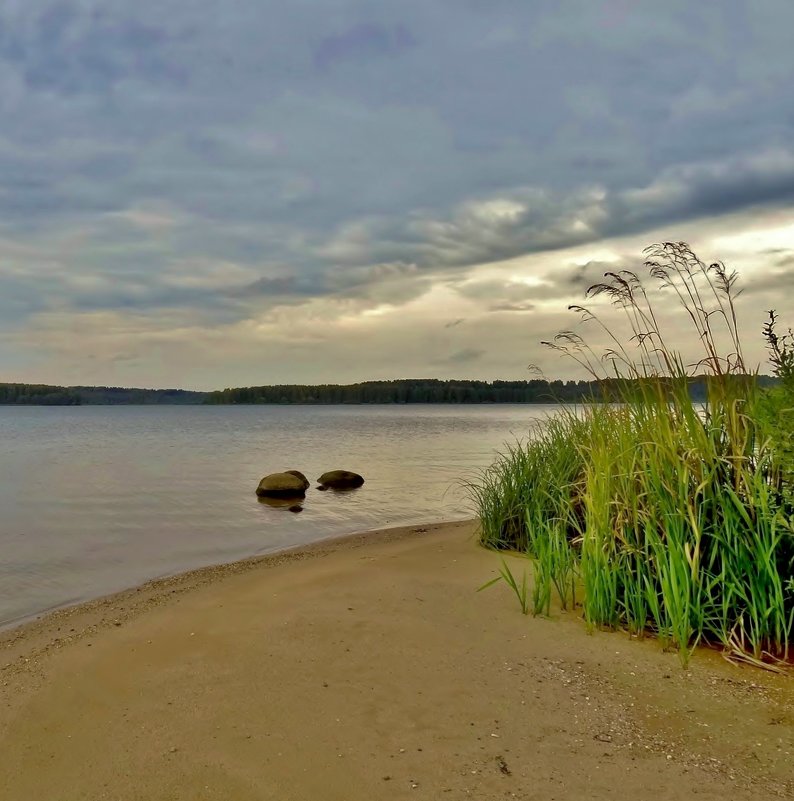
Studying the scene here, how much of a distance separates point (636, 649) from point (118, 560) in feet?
30.9

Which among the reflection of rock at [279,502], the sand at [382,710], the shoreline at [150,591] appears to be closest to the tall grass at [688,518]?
the sand at [382,710]

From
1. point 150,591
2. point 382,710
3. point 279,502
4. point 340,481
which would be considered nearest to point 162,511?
point 279,502

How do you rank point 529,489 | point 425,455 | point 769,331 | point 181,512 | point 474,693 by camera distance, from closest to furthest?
point 474,693 < point 769,331 < point 529,489 < point 181,512 < point 425,455

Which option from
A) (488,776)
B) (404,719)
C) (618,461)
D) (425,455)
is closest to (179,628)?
(404,719)

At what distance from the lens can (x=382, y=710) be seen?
4.28 meters

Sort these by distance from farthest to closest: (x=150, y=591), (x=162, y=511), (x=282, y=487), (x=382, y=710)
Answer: (x=282, y=487), (x=162, y=511), (x=150, y=591), (x=382, y=710)

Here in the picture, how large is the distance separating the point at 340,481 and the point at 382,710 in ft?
56.6

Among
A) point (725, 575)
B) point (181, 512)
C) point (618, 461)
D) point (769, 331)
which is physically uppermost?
point (769, 331)

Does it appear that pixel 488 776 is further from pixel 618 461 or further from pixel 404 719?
pixel 618 461

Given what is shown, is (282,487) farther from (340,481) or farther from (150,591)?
(150,591)

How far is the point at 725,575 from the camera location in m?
5.00

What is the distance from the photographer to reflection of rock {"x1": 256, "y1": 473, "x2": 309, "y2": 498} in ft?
63.6

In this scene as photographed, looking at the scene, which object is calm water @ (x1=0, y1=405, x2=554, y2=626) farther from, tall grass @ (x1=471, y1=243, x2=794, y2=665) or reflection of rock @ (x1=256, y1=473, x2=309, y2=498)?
tall grass @ (x1=471, y1=243, x2=794, y2=665)

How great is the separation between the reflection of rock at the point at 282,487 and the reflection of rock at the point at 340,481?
1.77 m
